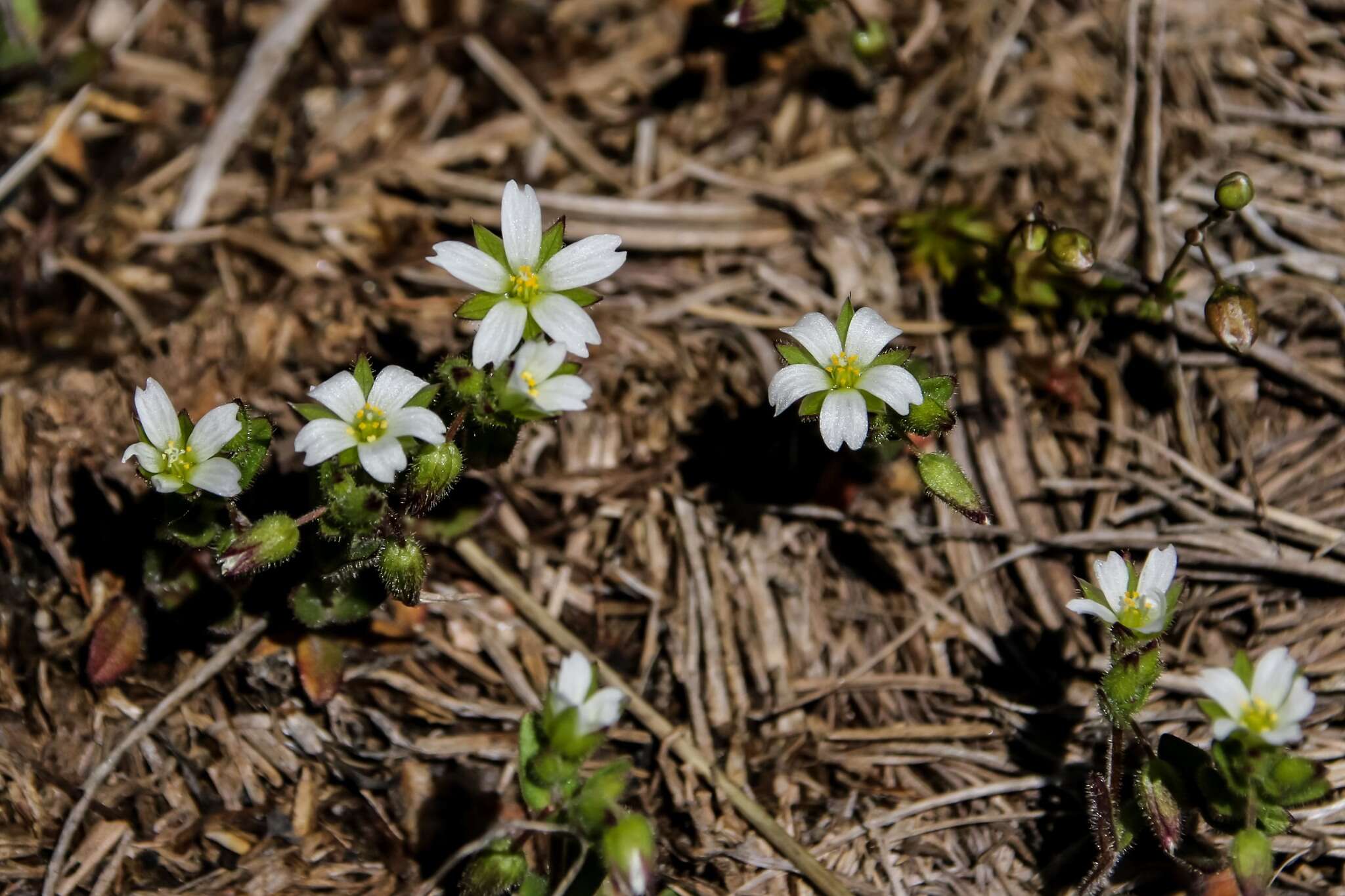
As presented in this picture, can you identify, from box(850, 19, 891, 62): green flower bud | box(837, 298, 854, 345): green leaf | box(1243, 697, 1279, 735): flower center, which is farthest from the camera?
box(850, 19, 891, 62): green flower bud

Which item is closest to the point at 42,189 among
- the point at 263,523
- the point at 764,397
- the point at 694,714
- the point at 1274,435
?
the point at 263,523

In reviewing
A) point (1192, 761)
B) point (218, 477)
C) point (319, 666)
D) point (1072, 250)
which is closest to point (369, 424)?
point (218, 477)

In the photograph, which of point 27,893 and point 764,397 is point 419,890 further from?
point 764,397

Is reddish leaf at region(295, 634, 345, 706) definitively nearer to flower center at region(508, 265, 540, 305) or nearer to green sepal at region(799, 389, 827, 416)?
flower center at region(508, 265, 540, 305)

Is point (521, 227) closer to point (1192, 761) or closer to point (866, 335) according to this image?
point (866, 335)

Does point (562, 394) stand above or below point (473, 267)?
below

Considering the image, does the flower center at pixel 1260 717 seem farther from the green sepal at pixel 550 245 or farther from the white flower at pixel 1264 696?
the green sepal at pixel 550 245

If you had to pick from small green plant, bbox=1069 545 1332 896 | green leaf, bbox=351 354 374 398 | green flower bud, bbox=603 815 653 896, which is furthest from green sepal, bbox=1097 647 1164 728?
green leaf, bbox=351 354 374 398
